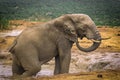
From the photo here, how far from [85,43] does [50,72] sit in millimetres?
2158

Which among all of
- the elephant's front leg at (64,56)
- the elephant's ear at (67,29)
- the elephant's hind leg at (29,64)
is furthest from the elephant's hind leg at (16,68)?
the elephant's ear at (67,29)

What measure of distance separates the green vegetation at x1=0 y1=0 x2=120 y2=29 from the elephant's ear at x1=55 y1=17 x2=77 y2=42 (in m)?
2.58

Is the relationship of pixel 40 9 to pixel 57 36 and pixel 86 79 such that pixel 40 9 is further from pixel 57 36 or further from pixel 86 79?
pixel 86 79

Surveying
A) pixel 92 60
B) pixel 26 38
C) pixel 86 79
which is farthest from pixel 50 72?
pixel 86 79

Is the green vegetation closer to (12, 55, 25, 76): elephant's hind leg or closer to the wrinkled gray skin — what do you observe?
the wrinkled gray skin

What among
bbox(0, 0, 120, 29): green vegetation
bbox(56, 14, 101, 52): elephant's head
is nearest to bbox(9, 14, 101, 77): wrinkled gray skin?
bbox(56, 14, 101, 52): elephant's head

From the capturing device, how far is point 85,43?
1006 centimetres

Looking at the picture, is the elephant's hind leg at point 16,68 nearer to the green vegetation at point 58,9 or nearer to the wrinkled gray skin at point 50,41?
the wrinkled gray skin at point 50,41

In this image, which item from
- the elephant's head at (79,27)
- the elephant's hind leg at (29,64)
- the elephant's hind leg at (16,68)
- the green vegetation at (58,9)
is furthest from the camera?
the green vegetation at (58,9)

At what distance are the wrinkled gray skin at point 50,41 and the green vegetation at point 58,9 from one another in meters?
2.54

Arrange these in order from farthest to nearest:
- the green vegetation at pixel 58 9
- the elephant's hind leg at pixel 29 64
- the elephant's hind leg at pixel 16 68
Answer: the green vegetation at pixel 58 9 → the elephant's hind leg at pixel 16 68 → the elephant's hind leg at pixel 29 64

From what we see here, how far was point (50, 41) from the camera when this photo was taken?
7.06 metres

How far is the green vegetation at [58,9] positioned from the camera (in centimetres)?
970

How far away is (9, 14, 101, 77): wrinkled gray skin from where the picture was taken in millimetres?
6836
